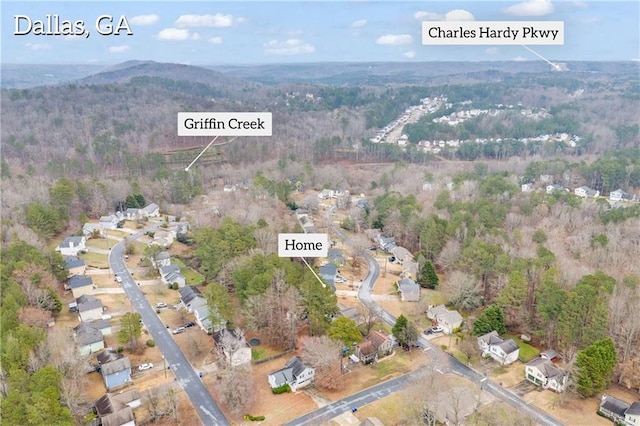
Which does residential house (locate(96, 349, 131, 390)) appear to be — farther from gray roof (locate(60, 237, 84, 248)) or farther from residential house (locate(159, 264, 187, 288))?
gray roof (locate(60, 237, 84, 248))

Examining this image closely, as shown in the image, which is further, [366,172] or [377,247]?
[366,172]

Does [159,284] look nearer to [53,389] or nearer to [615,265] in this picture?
[53,389]

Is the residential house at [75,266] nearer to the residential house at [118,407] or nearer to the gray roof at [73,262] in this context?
the gray roof at [73,262]

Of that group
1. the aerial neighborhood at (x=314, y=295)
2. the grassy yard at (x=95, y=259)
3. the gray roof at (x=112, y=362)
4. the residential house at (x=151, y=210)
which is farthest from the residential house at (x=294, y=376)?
the residential house at (x=151, y=210)

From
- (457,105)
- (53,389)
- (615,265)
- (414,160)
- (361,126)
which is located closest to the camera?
(53,389)

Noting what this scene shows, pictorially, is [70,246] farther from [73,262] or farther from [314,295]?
[314,295]

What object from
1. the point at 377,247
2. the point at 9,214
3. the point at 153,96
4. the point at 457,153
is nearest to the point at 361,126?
the point at 457,153

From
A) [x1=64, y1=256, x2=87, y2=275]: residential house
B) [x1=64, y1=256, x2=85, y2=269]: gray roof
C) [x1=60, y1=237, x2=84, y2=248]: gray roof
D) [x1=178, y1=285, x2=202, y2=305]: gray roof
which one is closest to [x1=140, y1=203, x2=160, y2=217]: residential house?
[x1=60, y1=237, x2=84, y2=248]: gray roof
